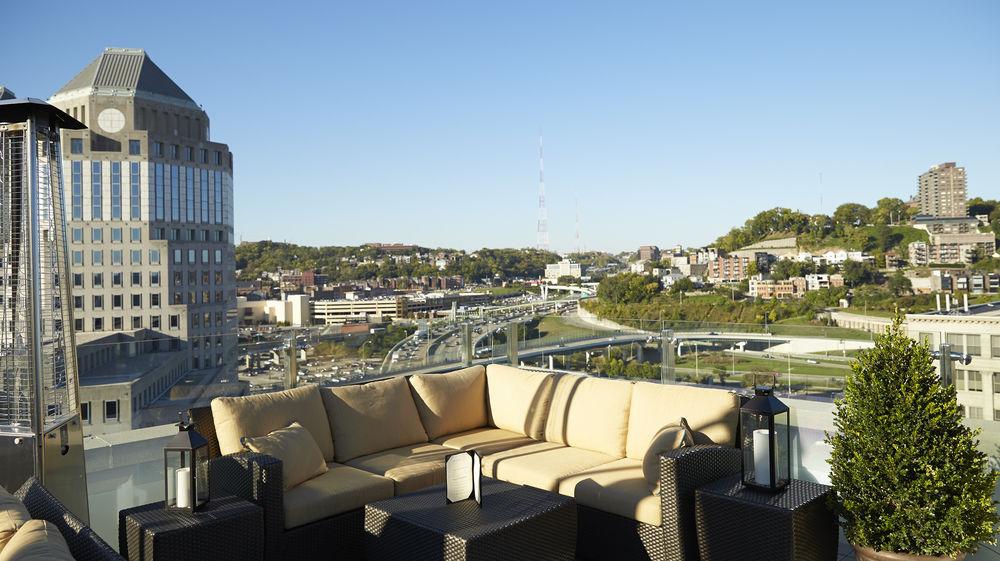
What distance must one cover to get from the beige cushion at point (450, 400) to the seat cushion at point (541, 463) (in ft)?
1.55

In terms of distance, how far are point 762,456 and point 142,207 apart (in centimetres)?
6206

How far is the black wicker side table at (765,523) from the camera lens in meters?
2.34

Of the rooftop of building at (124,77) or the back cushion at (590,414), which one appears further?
the rooftop of building at (124,77)

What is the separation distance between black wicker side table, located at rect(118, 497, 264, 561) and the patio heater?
0.65m

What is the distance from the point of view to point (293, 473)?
2.79m

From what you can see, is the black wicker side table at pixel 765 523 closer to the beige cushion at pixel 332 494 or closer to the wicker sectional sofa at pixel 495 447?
the wicker sectional sofa at pixel 495 447

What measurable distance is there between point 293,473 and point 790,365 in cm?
311

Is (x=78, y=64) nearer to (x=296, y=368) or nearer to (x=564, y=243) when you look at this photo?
(x=564, y=243)

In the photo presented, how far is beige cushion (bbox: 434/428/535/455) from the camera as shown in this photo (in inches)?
136

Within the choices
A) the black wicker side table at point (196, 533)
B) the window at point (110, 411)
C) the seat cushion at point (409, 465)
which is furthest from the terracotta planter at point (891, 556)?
the window at point (110, 411)

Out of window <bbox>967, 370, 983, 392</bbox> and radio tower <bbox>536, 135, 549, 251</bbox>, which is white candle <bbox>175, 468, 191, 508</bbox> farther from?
radio tower <bbox>536, 135, 549, 251</bbox>

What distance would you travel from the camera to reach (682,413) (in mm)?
3043

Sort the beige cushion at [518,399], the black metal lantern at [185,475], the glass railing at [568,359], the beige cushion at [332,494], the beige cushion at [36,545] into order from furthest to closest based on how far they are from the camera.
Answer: the beige cushion at [518,399] < the glass railing at [568,359] < the beige cushion at [332,494] < the black metal lantern at [185,475] < the beige cushion at [36,545]

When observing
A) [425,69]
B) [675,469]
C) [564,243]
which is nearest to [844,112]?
[564,243]
